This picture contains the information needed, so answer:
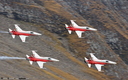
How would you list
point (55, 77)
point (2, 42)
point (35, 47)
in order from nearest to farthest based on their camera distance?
1. point (55, 77)
2. point (2, 42)
3. point (35, 47)

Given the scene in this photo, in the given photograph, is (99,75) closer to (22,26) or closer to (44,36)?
(44,36)

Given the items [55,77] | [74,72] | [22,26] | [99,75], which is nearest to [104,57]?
[99,75]

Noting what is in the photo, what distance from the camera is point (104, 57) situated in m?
196

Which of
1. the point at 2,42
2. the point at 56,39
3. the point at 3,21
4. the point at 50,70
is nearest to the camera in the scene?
the point at 50,70

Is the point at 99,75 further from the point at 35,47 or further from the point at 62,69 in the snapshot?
the point at 35,47

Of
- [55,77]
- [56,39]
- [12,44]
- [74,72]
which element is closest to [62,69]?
[74,72]

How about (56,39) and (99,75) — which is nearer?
(99,75)

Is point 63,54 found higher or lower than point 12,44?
lower

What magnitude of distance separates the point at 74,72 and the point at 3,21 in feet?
203

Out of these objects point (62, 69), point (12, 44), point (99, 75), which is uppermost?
point (12, 44)

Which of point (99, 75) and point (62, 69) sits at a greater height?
point (62, 69)

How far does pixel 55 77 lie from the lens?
12781 cm

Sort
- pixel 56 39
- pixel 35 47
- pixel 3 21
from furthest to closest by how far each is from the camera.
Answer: pixel 56 39, pixel 3 21, pixel 35 47

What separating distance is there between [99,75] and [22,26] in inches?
2485
